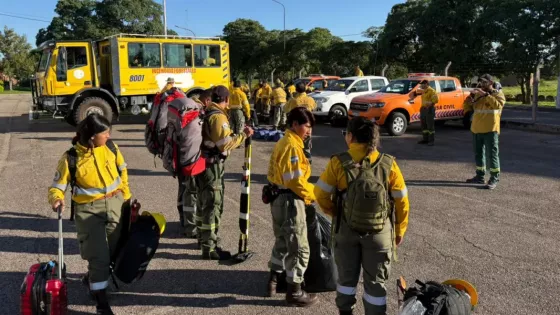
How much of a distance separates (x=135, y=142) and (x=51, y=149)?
2.14m

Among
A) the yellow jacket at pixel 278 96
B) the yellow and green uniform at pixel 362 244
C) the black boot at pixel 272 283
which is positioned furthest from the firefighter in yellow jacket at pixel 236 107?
the yellow and green uniform at pixel 362 244

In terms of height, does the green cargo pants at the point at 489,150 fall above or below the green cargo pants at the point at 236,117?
Result: below

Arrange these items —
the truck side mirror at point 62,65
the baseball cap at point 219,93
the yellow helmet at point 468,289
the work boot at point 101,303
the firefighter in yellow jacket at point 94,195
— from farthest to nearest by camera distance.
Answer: the truck side mirror at point 62,65, the baseball cap at point 219,93, the work boot at point 101,303, the firefighter in yellow jacket at point 94,195, the yellow helmet at point 468,289

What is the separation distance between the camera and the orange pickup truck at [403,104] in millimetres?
13555

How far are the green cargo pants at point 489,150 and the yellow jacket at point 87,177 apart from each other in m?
6.19

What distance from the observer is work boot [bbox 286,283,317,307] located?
149 inches

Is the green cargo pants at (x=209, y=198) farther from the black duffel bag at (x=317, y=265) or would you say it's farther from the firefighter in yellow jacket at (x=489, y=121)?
the firefighter in yellow jacket at (x=489, y=121)

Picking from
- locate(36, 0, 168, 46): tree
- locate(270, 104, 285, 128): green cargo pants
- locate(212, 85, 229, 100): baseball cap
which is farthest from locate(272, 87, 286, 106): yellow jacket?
locate(36, 0, 168, 46): tree

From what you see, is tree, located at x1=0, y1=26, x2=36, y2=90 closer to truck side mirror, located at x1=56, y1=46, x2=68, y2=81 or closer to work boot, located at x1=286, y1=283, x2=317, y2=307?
truck side mirror, located at x1=56, y1=46, x2=68, y2=81

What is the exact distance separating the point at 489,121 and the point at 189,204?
5.11 meters

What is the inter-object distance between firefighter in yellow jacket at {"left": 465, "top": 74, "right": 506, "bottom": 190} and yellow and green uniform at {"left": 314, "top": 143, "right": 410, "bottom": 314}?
5095mm

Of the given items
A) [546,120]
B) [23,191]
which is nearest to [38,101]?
[23,191]

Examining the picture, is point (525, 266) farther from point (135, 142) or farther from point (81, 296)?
point (135, 142)

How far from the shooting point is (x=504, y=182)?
8070 mm
